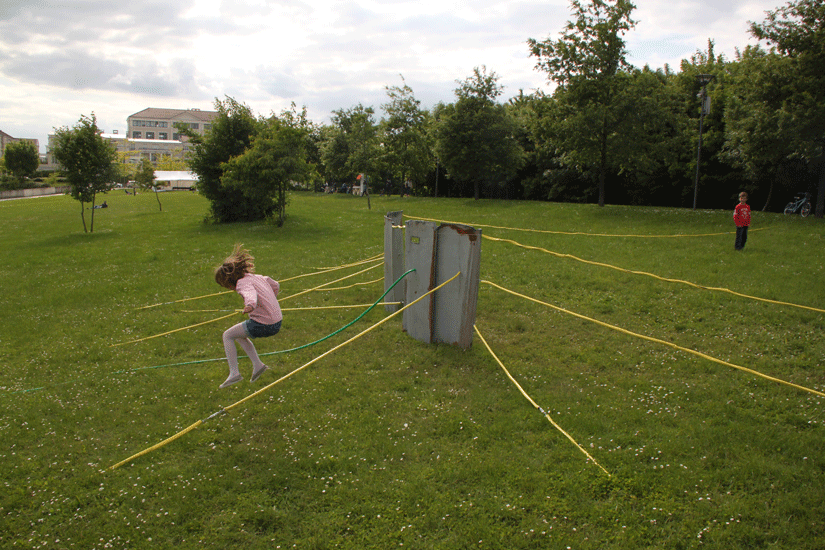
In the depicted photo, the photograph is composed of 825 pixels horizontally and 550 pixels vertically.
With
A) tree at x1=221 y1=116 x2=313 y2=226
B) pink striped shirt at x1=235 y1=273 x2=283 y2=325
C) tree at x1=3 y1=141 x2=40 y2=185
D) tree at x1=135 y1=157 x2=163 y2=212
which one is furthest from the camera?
tree at x1=3 y1=141 x2=40 y2=185

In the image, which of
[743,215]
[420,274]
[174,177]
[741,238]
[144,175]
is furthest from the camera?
[174,177]

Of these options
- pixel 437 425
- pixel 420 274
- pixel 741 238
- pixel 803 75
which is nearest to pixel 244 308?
pixel 437 425

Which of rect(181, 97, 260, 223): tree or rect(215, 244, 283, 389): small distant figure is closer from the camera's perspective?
rect(215, 244, 283, 389): small distant figure

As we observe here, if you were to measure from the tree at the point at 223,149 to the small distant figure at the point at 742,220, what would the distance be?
69.5ft

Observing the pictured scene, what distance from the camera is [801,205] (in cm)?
2272

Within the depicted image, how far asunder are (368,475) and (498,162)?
97.8ft

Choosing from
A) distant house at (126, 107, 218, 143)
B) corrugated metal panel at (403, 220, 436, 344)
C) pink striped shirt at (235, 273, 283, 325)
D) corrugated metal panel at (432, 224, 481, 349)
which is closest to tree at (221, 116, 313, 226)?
corrugated metal panel at (403, 220, 436, 344)

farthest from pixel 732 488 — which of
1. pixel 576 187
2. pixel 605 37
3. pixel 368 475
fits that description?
pixel 576 187

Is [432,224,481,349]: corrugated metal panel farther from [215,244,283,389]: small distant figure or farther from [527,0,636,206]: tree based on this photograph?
[527,0,636,206]: tree

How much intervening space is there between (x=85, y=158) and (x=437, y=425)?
81.4 ft

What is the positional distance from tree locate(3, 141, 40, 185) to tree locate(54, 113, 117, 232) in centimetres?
6961

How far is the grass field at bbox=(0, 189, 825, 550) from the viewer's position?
167 inches

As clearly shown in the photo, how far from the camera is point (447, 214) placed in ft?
86.0

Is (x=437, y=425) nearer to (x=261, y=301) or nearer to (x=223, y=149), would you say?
(x=261, y=301)
